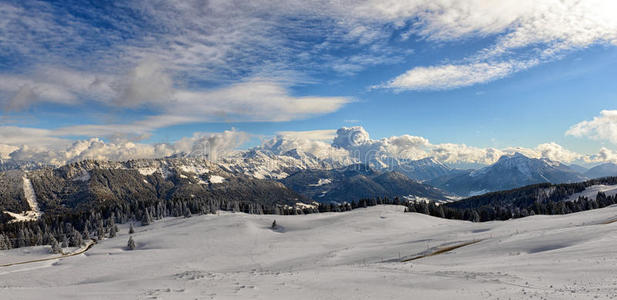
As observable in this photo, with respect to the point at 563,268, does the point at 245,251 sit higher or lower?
lower

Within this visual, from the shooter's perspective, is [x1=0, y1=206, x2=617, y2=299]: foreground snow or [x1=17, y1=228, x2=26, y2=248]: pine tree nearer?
[x1=0, y1=206, x2=617, y2=299]: foreground snow

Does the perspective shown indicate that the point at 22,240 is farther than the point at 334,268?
Yes

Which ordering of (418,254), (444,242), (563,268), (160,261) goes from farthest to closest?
(160,261) < (444,242) < (418,254) < (563,268)

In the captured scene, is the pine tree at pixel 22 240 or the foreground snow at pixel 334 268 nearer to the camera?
the foreground snow at pixel 334 268

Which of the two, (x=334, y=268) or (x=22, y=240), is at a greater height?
(x=334, y=268)

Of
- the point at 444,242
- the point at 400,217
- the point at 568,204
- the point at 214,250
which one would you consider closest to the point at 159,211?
the point at 214,250

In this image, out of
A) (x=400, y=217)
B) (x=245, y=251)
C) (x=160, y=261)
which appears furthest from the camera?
(x=400, y=217)

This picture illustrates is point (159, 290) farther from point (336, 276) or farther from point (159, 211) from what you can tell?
point (159, 211)

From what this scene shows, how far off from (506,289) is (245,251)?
61648 mm

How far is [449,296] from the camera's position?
2359 cm

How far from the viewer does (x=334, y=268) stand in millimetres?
42406

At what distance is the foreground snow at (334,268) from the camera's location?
1040 inches

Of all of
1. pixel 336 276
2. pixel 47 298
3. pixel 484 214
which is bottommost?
pixel 484 214

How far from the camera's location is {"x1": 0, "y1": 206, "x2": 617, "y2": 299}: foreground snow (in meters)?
26.4
